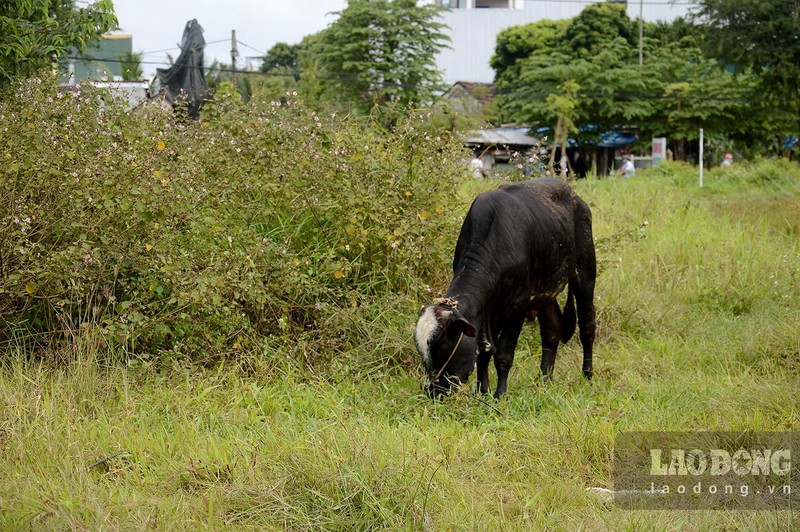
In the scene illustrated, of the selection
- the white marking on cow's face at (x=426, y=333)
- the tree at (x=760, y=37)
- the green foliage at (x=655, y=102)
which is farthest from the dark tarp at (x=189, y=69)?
the green foliage at (x=655, y=102)

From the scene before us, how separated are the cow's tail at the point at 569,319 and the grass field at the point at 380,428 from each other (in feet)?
0.88

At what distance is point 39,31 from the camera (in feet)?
26.6

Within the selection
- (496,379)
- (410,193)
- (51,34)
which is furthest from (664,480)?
(51,34)

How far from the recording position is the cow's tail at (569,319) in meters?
7.73

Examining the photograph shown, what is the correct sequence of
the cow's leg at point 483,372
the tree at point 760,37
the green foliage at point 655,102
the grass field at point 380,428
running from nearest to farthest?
1. the grass field at point 380,428
2. the cow's leg at point 483,372
3. the tree at point 760,37
4. the green foliage at point 655,102

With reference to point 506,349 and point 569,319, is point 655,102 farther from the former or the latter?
point 506,349

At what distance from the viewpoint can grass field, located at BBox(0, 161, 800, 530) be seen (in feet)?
13.9

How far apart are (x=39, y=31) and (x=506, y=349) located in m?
4.74

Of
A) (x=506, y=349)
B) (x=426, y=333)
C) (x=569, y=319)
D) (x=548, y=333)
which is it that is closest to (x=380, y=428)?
(x=426, y=333)

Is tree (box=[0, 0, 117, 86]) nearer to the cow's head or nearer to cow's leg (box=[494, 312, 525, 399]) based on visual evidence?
the cow's head

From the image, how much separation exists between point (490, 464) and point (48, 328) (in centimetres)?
345

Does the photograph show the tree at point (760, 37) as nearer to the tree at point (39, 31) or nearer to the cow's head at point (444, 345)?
the tree at point (39, 31)

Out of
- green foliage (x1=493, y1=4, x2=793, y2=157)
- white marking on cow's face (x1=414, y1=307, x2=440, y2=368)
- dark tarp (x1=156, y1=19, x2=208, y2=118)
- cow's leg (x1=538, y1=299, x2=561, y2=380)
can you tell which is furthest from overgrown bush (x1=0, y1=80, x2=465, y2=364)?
green foliage (x1=493, y1=4, x2=793, y2=157)

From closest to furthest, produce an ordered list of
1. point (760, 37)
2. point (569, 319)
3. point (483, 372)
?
point (483, 372), point (569, 319), point (760, 37)
